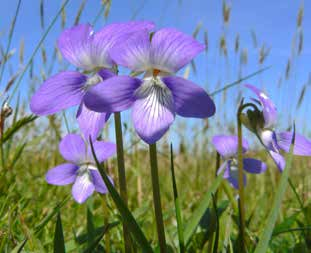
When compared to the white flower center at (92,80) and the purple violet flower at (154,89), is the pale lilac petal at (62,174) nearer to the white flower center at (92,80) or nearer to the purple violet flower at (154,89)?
the white flower center at (92,80)

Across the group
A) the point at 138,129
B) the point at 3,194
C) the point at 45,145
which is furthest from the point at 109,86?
the point at 45,145

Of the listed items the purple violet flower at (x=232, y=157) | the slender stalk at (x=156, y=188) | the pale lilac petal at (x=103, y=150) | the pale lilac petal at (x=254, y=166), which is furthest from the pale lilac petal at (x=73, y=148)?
the slender stalk at (x=156, y=188)

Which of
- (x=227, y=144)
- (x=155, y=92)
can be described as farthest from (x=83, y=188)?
(x=155, y=92)

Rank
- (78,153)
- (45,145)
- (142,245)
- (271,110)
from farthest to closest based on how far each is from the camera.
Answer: (45,145)
(78,153)
(271,110)
(142,245)

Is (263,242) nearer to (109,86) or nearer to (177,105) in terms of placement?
(177,105)

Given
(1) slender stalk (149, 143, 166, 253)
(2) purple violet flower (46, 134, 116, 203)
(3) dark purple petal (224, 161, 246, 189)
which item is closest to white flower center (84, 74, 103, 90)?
(1) slender stalk (149, 143, 166, 253)

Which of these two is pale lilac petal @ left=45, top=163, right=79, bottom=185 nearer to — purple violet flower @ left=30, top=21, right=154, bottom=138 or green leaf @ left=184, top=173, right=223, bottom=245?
purple violet flower @ left=30, top=21, right=154, bottom=138
